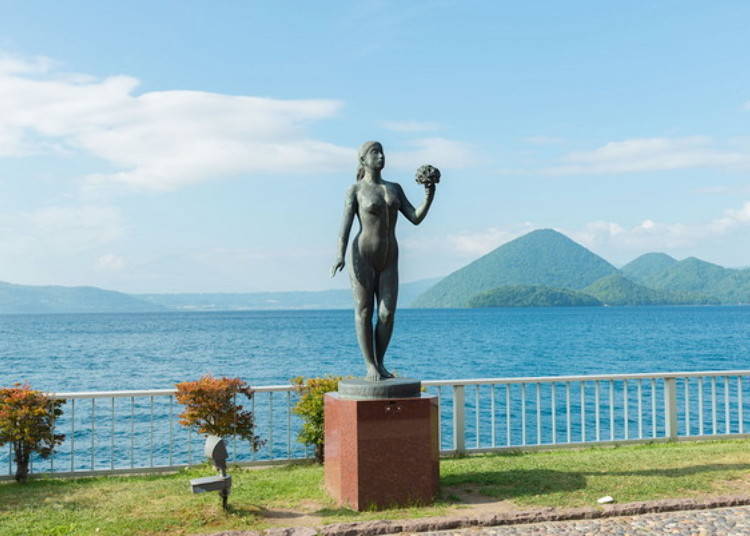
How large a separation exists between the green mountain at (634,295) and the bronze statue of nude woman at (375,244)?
602ft

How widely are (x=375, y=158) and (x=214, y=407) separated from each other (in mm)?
3811

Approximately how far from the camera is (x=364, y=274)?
7.32 m

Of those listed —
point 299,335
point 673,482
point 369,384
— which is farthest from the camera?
point 299,335

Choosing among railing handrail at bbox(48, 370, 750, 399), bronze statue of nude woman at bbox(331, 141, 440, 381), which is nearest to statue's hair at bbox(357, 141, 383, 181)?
bronze statue of nude woman at bbox(331, 141, 440, 381)

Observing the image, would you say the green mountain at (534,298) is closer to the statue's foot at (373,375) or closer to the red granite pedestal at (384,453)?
the statue's foot at (373,375)

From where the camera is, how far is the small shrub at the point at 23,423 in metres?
8.34

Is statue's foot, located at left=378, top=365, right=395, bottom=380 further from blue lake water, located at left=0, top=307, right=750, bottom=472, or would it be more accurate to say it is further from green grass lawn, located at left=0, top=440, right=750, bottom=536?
blue lake water, located at left=0, top=307, right=750, bottom=472

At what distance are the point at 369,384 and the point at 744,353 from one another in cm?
5547

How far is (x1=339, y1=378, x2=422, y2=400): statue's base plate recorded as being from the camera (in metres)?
6.89

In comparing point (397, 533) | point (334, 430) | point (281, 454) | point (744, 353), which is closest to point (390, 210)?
point (334, 430)

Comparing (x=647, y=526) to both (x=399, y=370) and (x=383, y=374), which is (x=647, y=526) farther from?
(x=399, y=370)

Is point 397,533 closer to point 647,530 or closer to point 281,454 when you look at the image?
point 647,530

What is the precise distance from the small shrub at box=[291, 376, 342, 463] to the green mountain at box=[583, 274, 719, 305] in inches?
7152

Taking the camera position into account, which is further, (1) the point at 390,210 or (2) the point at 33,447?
(2) the point at 33,447
